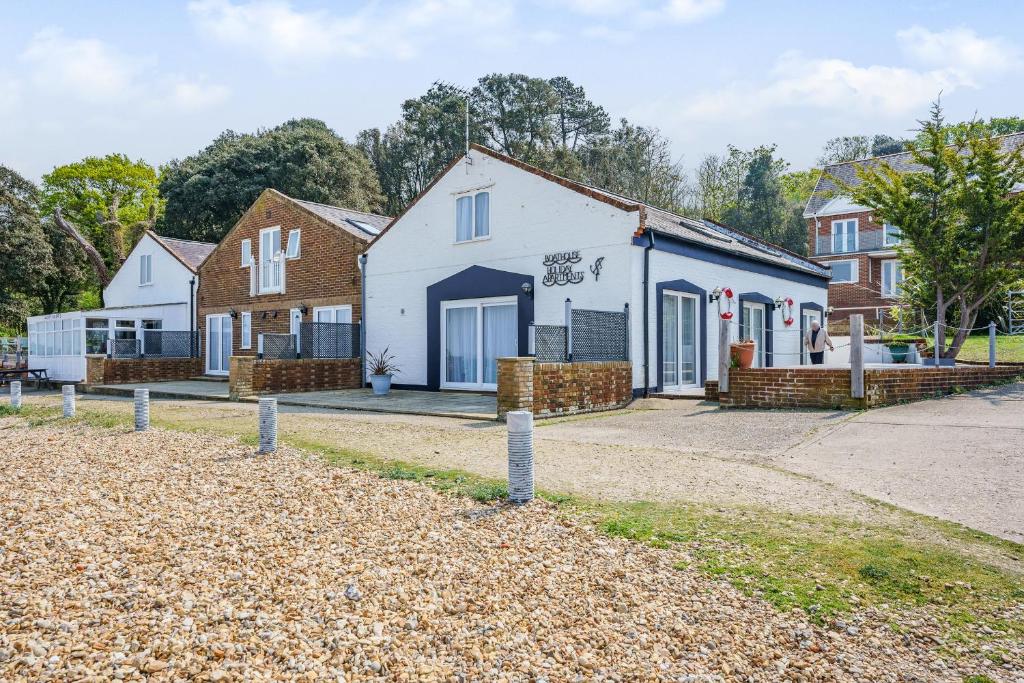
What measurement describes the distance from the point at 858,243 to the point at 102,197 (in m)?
50.1

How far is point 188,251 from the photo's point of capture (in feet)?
94.8

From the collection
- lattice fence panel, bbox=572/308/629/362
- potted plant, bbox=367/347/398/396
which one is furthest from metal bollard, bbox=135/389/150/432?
lattice fence panel, bbox=572/308/629/362

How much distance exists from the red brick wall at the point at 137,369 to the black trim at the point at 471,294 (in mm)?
11459

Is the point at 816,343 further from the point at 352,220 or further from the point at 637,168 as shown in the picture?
the point at 637,168

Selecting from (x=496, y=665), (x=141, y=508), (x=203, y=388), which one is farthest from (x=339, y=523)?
(x=203, y=388)

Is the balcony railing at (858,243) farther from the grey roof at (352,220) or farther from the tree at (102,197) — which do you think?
the tree at (102,197)

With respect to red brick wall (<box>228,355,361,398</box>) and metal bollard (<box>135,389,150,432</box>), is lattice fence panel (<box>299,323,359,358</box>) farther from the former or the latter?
metal bollard (<box>135,389,150,432</box>)

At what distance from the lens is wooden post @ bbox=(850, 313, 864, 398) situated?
36.9 feet

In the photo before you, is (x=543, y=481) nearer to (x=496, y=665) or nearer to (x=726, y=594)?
(x=726, y=594)

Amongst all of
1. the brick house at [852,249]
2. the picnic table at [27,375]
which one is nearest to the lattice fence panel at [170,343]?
the picnic table at [27,375]

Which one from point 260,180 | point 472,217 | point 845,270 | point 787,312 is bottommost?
point 787,312

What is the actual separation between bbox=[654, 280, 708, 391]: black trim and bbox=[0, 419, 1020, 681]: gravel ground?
9591 millimetres

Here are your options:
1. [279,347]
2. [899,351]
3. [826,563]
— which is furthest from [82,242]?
[826,563]

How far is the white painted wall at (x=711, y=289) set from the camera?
46.8 feet
